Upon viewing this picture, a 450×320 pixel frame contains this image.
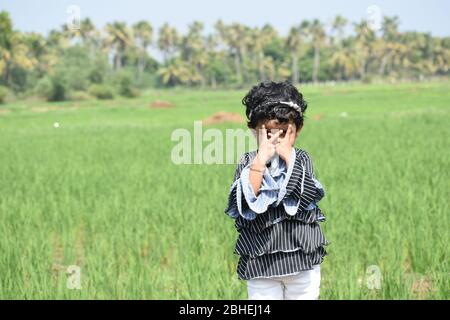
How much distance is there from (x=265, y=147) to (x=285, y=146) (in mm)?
63

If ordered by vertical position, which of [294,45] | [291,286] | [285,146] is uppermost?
[294,45]

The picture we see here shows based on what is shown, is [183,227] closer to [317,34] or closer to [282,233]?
[282,233]

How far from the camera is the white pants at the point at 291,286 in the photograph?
5.43ft

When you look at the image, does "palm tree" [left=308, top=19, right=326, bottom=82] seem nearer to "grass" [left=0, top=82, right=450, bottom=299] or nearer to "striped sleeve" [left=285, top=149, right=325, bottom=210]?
"grass" [left=0, top=82, right=450, bottom=299]

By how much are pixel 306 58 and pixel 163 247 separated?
198 ft

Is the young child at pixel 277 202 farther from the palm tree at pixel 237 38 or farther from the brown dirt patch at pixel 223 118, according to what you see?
the palm tree at pixel 237 38

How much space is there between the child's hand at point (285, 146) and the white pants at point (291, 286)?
34cm

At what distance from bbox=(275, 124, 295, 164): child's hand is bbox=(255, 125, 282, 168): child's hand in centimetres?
1

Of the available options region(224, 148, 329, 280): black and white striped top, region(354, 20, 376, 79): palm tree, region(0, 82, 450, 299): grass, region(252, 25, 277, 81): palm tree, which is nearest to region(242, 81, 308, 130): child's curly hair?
region(224, 148, 329, 280): black and white striped top

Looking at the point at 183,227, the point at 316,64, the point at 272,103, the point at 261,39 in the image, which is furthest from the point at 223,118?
the point at 261,39

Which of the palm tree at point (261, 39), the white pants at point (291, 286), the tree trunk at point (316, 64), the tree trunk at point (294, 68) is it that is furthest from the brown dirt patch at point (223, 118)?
the palm tree at point (261, 39)

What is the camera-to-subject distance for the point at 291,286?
1674 mm
